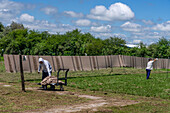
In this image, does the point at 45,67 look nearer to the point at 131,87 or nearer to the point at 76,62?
the point at 131,87

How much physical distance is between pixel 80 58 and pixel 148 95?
89.0 feet

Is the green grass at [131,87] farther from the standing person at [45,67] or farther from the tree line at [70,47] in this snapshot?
the tree line at [70,47]

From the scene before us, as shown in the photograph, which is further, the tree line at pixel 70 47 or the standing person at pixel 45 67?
the tree line at pixel 70 47

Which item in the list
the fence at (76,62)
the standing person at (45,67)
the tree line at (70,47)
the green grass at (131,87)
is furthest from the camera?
the tree line at (70,47)

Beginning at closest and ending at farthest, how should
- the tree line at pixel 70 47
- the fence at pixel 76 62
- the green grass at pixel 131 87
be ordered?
the green grass at pixel 131 87 → the fence at pixel 76 62 → the tree line at pixel 70 47

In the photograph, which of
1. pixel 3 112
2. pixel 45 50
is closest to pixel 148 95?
pixel 3 112

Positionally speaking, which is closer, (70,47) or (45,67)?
(45,67)

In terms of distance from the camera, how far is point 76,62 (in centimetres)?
4006

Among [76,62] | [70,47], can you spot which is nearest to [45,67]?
[76,62]

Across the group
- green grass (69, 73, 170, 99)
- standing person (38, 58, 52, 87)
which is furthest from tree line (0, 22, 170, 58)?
standing person (38, 58, 52, 87)

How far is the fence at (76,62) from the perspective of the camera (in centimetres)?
3234

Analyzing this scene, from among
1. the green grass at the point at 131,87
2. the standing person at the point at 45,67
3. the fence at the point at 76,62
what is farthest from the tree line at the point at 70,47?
the standing person at the point at 45,67

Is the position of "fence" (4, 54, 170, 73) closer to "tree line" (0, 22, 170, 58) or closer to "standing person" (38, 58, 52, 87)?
"tree line" (0, 22, 170, 58)

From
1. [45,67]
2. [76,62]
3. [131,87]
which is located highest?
[45,67]
